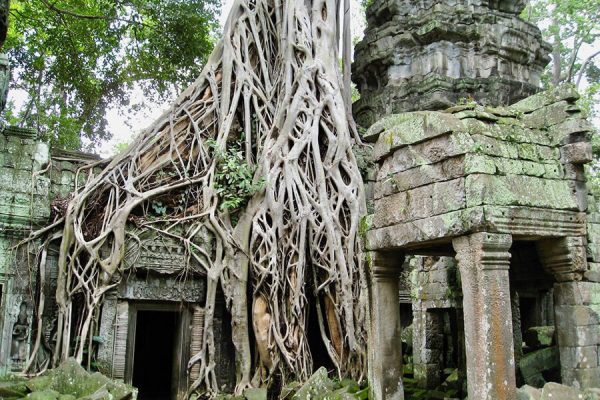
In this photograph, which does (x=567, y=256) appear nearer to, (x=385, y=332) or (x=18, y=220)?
(x=385, y=332)

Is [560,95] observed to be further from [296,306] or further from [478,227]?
[296,306]

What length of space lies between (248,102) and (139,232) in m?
2.60

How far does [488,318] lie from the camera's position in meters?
3.81

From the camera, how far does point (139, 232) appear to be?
7387 mm

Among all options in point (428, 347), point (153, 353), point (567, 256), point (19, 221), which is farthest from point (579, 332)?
point (153, 353)

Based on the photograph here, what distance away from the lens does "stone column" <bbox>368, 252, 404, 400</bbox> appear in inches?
192

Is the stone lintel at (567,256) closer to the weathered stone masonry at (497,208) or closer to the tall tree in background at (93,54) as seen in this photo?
the weathered stone masonry at (497,208)

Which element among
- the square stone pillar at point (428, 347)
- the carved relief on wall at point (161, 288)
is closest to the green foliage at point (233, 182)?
the carved relief on wall at point (161, 288)

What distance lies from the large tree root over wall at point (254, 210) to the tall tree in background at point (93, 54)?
2.20 meters

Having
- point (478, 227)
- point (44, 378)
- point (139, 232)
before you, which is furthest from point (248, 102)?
point (478, 227)

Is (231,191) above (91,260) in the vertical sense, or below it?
above

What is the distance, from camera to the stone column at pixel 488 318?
376 centimetres

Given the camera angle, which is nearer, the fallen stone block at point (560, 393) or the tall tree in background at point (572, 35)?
the fallen stone block at point (560, 393)

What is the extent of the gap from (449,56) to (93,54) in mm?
7375
